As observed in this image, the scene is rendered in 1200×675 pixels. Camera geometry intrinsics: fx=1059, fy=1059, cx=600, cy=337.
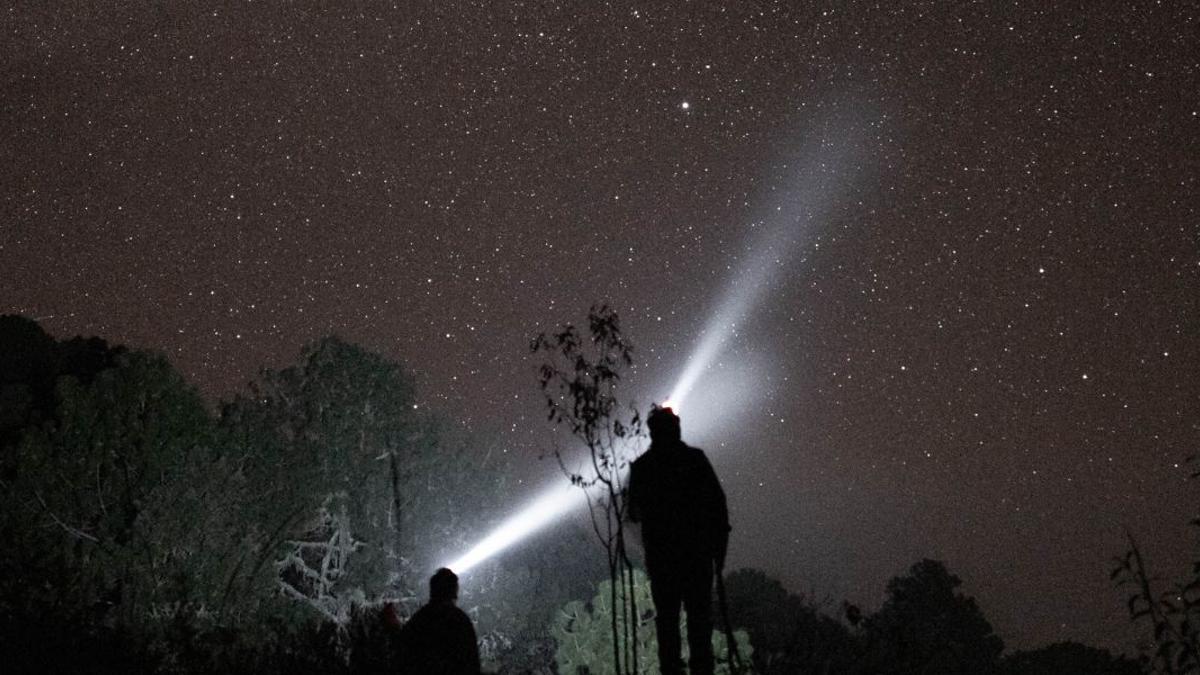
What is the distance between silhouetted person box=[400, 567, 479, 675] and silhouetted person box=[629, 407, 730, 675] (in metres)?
1.28

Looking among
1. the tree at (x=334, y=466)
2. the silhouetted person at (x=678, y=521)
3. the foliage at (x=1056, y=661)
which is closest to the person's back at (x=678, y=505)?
the silhouetted person at (x=678, y=521)

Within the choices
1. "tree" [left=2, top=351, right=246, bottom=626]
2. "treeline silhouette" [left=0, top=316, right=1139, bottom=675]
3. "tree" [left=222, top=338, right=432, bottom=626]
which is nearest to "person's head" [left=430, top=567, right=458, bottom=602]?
"treeline silhouette" [left=0, top=316, right=1139, bottom=675]

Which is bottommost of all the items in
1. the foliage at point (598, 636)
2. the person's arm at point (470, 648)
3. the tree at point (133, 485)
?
the person's arm at point (470, 648)

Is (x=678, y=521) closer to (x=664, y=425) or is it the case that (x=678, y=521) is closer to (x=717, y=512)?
(x=717, y=512)

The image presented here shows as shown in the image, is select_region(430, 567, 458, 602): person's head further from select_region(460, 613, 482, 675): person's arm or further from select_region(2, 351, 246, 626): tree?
select_region(2, 351, 246, 626): tree

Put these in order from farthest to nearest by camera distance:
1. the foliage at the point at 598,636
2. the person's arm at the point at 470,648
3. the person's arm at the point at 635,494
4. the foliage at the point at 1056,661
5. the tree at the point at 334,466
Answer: the foliage at the point at 1056,661 < the tree at the point at 334,466 < the foliage at the point at 598,636 < the person's arm at the point at 470,648 < the person's arm at the point at 635,494

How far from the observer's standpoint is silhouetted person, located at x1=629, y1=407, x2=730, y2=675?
610 cm

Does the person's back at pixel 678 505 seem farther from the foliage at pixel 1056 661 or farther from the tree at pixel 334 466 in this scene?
the foliage at pixel 1056 661

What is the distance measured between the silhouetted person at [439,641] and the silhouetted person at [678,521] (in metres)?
1.28

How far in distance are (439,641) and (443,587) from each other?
473mm

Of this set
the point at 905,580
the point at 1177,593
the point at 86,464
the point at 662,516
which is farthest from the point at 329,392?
the point at 905,580

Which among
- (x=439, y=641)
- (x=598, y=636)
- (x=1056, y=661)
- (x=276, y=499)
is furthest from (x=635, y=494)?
(x=1056, y=661)

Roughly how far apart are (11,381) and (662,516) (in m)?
32.9

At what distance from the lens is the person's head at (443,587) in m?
6.91
